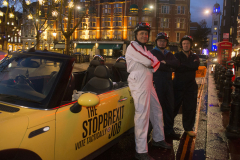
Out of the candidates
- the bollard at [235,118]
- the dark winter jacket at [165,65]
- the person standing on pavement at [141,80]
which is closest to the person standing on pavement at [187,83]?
the dark winter jacket at [165,65]

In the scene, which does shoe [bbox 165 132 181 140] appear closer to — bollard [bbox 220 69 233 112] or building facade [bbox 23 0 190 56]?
bollard [bbox 220 69 233 112]

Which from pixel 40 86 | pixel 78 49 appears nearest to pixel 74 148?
pixel 40 86

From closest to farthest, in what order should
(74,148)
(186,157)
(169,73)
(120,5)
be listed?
(74,148)
(186,157)
(169,73)
(120,5)

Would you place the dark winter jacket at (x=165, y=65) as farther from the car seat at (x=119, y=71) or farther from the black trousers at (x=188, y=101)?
the car seat at (x=119, y=71)

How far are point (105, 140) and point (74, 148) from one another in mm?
647

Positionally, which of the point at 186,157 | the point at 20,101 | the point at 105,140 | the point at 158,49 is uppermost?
the point at 158,49

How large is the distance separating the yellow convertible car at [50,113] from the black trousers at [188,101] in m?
1.42

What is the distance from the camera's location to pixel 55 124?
2.12 metres

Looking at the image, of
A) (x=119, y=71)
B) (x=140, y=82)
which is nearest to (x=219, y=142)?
(x=140, y=82)

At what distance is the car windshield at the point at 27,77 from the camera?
2.33 m

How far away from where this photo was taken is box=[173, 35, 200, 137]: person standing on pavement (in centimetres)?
421

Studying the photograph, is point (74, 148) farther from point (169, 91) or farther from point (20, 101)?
point (169, 91)

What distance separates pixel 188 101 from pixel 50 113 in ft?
9.83

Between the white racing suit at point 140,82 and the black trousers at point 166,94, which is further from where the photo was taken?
the black trousers at point 166,94
